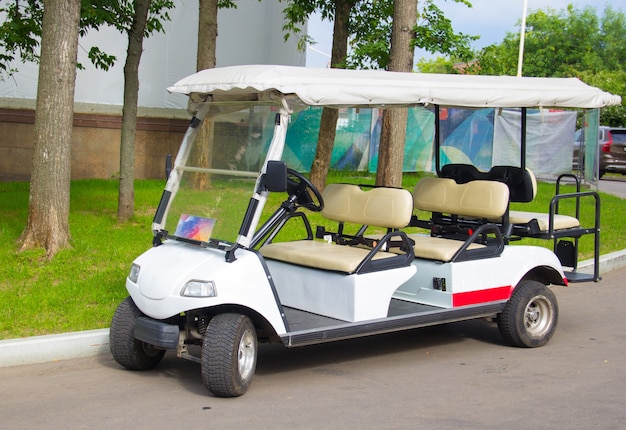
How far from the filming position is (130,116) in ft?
35.1

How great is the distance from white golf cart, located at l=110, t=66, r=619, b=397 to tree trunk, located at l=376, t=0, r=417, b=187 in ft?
12.0

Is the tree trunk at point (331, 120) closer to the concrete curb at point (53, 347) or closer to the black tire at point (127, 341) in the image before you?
the concrete curb at point (53, 347)

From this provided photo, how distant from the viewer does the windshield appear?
577 centimetres

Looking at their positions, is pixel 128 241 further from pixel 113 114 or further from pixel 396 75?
pixel 113 114

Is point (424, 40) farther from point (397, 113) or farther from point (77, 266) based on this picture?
point (77, 266)

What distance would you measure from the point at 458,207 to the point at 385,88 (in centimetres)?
159

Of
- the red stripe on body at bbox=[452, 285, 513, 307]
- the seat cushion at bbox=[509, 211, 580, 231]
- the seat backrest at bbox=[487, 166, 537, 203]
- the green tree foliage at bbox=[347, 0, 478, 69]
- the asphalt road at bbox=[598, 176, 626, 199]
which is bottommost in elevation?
the red stripe on body at bbox=[452, 285, 513, 307]

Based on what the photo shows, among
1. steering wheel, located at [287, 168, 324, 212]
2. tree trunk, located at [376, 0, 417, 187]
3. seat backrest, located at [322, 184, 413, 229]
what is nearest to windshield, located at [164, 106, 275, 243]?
steering wheel, located at [287, 168, 324, 212]

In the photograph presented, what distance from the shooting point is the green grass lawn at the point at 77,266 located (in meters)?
6.75

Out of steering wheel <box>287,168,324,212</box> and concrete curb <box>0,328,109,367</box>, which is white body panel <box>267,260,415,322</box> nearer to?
steering wheel <box>287,168,324,212</box>

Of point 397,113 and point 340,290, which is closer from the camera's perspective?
point 340,290

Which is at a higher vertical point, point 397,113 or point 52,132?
point 397,113

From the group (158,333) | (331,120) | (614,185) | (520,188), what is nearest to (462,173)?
(520,188)

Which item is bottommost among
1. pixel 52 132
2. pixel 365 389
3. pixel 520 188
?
pixel 365 389
